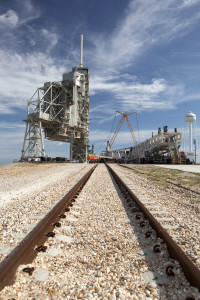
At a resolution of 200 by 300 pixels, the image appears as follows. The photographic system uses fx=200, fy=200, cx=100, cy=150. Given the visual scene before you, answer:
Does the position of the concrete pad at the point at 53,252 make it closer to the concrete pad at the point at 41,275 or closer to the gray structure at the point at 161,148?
the concrete pad at the point at 41,275

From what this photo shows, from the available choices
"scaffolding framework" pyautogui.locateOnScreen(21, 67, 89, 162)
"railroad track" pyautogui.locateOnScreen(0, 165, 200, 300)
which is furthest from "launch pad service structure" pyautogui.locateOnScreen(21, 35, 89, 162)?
"railroad track" pyautogui.locateOnScreen(0, 165, 200, 300)

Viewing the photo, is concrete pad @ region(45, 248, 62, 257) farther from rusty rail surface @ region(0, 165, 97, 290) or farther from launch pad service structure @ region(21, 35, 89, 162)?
launch pad service structure @ region(21, 35, 89, 162)

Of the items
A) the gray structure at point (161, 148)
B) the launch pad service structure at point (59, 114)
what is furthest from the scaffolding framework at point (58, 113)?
the gray structure at point (161, 148)

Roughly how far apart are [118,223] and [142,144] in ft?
154

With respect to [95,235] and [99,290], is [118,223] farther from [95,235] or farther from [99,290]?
[99,290]

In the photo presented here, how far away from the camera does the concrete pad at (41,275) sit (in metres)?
2.23

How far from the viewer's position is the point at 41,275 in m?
2.28

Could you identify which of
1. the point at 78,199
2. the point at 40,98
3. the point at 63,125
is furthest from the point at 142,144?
the point at 78,199

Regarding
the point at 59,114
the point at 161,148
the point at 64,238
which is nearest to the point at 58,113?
the point at 59,114

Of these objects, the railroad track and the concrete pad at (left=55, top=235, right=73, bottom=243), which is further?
the concrete pad at (left=55, top=235, right=73, bottom=243)

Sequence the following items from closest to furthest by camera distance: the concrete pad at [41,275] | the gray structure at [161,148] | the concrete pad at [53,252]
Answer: the concrete pad at [41,275], the concrete pad at [53,252], the gray structure at [161,148]

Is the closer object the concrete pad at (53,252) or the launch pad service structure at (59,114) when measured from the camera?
the concrete pad at (53,252)

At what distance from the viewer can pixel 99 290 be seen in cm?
207

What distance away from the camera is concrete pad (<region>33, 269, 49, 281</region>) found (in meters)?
2.23
